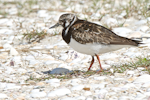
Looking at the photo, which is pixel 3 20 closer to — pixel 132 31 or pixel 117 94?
pixel 132 31

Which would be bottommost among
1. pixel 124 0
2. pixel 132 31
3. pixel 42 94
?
pixel 42 94

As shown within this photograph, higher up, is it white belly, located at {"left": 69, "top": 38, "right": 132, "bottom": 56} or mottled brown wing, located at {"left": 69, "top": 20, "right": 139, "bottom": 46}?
mottled brown wing, located at {"left": 69, "top": 20, "right": 139, "bottom": 46}

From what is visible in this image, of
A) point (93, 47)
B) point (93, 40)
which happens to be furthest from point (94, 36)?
point (93, 47)

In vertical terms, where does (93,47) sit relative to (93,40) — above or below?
below

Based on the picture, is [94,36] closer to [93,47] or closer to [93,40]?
[93,40]

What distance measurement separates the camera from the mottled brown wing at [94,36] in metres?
4.97

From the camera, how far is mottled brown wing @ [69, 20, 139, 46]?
16.3 feet

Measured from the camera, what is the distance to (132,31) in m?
7.59

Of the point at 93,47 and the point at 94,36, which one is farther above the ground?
the point at 94,36

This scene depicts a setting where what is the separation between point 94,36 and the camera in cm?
500

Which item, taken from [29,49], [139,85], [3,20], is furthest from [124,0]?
[139,85]

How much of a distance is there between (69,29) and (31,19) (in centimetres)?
451

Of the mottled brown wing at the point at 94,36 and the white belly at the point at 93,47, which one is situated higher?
the mottled brown wing at the point at 94,36

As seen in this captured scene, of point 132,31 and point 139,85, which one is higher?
point 132,31
